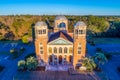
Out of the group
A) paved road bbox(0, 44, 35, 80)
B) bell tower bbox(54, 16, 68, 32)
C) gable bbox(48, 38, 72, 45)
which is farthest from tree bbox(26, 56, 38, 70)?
bell tower bbox(54, 16, 68, 32)

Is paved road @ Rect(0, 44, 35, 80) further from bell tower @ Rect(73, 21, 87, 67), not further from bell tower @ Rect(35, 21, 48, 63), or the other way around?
bell tower @ Rect(73, 21, 87, 67)

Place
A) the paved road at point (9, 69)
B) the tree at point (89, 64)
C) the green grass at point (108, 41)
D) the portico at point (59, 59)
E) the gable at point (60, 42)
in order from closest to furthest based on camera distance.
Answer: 1. the tree at point (89, 64)
2. the paved road at point (9, 69)
3. the gable at point (60, 42)
4. the portico at point (59, 59)
5. the green grass at point (108, 41)

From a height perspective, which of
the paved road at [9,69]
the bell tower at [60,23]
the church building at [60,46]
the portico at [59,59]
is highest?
the bell tower at [60,23]

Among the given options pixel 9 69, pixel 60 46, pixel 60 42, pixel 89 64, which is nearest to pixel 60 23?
pixel 60 42

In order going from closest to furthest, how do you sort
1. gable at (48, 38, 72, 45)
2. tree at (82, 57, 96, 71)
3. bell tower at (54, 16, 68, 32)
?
tree at (82, 57, 96, 71) → gable at (48, 38, 72, 45) → bell tower at (54, 16, 68, 32)

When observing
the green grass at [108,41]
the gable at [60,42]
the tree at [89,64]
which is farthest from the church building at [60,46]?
the green grass at [108,41]

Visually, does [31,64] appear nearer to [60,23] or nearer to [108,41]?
[60,23]

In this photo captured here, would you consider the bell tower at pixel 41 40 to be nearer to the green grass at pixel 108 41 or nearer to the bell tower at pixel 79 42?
the bell tower at pixel 79 42

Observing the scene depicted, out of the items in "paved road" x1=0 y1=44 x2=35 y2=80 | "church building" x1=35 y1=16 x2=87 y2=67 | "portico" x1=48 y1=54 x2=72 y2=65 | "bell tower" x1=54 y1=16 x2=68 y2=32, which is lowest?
"paved road" x1=0 y1=44 x2=35 y2=80

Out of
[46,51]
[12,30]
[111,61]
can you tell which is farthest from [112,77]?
[12,30]

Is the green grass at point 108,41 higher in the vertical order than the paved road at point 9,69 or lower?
higher
